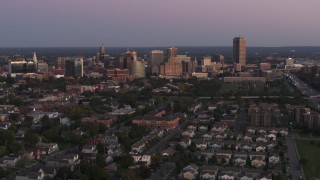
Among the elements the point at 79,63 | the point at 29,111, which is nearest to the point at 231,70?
the point at 79,63

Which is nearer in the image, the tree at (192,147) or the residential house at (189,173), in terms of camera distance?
the residential house at (189,173)

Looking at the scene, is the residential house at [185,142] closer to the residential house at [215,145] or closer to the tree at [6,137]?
the residential house at [215,145]

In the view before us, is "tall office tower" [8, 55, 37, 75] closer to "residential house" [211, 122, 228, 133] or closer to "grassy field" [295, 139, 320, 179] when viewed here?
"residential house" [211, 122, 228, 133]

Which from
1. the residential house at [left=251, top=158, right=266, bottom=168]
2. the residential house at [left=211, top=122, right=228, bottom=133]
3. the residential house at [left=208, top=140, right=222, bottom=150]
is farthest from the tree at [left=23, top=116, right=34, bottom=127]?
the residential house at [left=251, top=158, right=266, bottom=168]

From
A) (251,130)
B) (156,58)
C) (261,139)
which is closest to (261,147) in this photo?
(261,139)

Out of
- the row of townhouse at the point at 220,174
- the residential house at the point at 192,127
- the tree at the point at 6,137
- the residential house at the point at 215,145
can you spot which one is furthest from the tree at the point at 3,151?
the residential house at the point at 192,127

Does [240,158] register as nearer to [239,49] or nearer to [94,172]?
[94,172]
